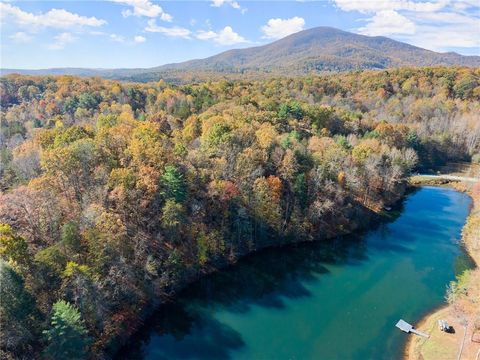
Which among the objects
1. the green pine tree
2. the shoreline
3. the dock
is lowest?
the shoreline

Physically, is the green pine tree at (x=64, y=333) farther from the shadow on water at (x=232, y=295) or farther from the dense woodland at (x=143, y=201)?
the shadow on water at (x=232, y=295)

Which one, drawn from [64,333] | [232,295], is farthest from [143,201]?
[64,333]

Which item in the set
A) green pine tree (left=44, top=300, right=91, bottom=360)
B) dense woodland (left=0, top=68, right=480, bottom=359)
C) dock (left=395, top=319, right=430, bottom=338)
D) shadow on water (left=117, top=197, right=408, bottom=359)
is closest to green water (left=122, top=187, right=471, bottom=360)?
shadow on water (left=117, top=197, right=408, bottom=359)

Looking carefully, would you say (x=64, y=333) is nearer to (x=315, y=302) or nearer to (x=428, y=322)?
(x=315, y=302)

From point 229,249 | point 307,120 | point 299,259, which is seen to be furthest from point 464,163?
point 229,249

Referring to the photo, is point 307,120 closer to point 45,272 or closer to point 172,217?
point 172,217

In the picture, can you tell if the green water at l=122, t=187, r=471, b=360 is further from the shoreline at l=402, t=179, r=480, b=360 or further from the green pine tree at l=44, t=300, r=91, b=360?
the green pine tree at l=44, t=300, r=91, b=360

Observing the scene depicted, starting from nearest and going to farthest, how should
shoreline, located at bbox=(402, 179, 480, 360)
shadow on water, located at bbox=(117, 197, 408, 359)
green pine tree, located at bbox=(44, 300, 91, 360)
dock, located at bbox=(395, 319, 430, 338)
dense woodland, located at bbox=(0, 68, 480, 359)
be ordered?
green pine tree, located at bbox=(44, 300, 91, 360), dense woodland, located at bbox=(0, 68, 480, 359), shoreline, located at bbox=(402, 179, 480, 360), shadow on water, located at bbox=(117, 197, 408, 359), dock, located at bbox=(395, 319, 430, 338)
